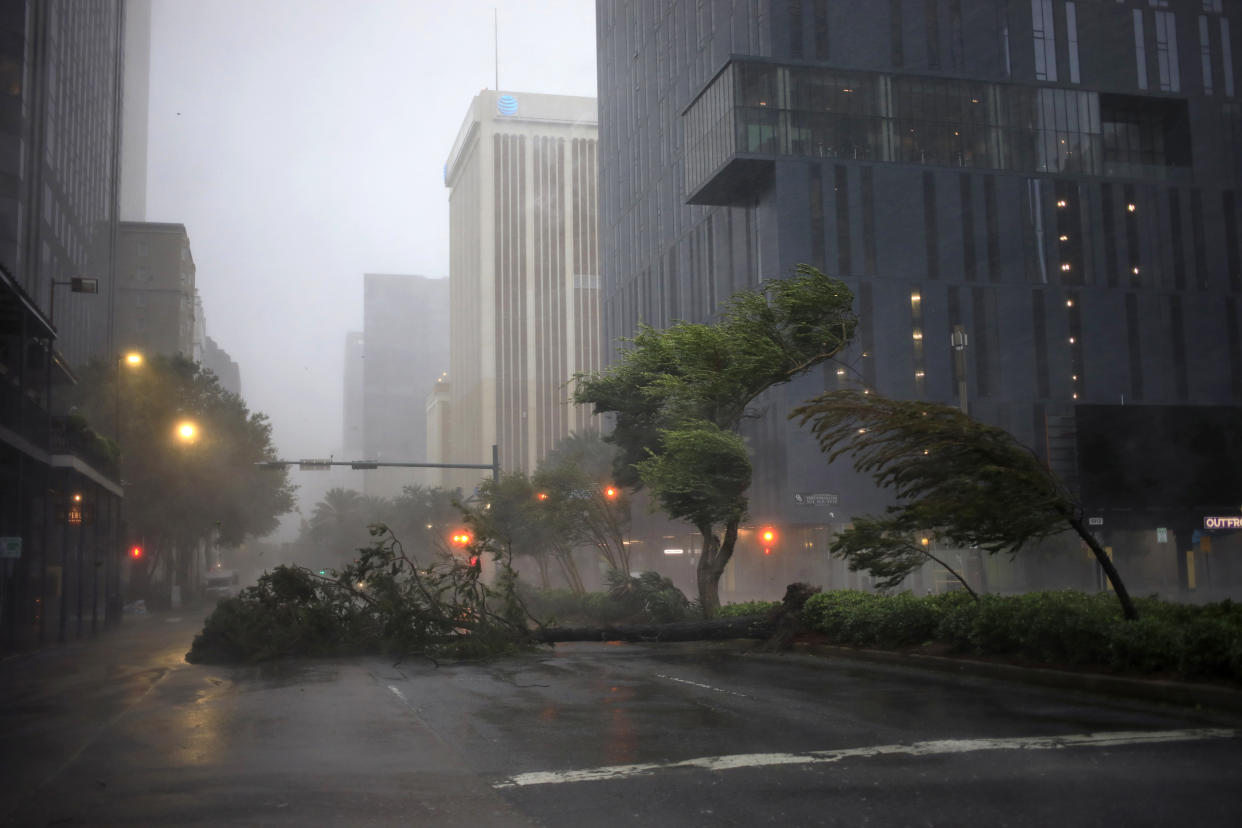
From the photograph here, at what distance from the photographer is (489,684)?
48.4 ft

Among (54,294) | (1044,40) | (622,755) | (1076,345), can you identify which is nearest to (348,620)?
(622,755)

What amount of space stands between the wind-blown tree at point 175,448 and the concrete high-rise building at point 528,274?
92.4 meters

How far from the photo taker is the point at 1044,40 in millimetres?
61219

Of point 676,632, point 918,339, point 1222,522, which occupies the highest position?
point 918,339

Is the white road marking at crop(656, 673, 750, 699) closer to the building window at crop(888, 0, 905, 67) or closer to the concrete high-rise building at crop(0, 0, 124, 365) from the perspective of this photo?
the concrete high-rise building at crop(0, 0, 124, 365)

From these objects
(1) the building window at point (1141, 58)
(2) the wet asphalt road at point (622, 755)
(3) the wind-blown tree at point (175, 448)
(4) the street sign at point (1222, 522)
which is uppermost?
(1) the building window at point (1141, 58)

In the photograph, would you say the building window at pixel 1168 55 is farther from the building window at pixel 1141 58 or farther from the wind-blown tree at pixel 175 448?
the wind-blown tree at pixel 175 448

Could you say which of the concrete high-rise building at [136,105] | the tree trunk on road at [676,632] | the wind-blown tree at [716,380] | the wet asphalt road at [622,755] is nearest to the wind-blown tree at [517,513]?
the wind-blown tree at [716,380]

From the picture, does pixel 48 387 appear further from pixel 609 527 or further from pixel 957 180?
pixel 957 180

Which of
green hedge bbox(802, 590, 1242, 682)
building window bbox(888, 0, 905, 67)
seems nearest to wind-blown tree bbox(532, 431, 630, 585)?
green hedge bbox(802, 590, 1242, 682)

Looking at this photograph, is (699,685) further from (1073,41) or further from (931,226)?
(1073,41)

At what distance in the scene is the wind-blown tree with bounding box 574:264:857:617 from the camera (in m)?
21.2

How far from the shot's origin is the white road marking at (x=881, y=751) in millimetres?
7871

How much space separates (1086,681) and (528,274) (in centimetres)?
15072
